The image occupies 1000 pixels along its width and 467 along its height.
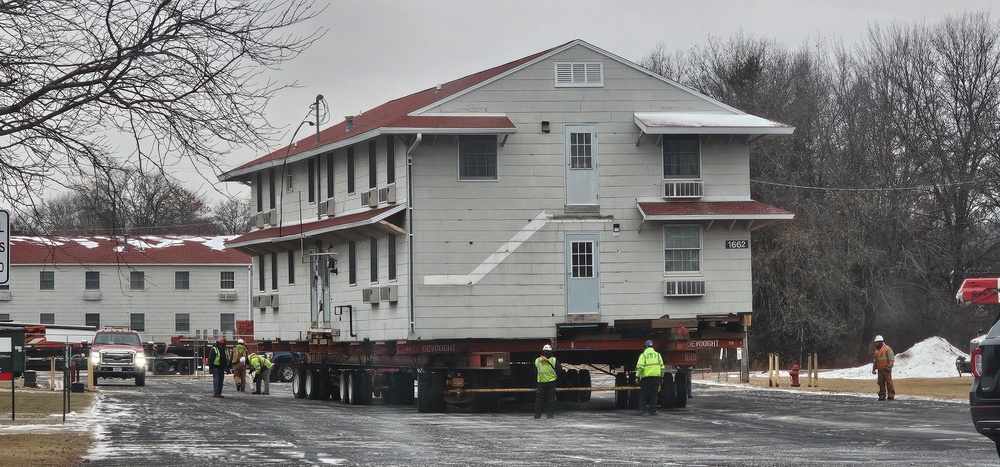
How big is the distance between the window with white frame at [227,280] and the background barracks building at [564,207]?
44619 millimetres

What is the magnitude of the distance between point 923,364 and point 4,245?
39797 mm

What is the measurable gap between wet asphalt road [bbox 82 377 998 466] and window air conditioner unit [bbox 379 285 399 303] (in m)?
2.60

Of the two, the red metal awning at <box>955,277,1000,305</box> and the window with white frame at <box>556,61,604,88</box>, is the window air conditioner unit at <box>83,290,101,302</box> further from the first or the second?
the red metal awning at <box>955,277,1000,305</box>

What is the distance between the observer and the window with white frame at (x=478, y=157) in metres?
31.4

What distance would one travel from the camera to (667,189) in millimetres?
31844

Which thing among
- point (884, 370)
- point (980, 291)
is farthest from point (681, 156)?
point (980, 291)

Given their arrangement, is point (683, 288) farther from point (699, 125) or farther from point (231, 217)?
point (231, 217)

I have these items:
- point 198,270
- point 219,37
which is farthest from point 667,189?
point 198,270

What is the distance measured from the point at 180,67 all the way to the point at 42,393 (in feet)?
83.5

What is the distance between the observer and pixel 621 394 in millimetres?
32469

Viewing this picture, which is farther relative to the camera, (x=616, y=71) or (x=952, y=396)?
(x=952, y=396)

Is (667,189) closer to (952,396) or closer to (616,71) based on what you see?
(616,71)

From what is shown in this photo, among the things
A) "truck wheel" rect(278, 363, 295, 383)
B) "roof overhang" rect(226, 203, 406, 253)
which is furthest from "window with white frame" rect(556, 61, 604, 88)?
"truck wheel" rect(278, 363, 295, 383)

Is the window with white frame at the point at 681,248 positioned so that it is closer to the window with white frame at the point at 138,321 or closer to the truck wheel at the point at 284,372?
the truck wheel at the point at 284,372
